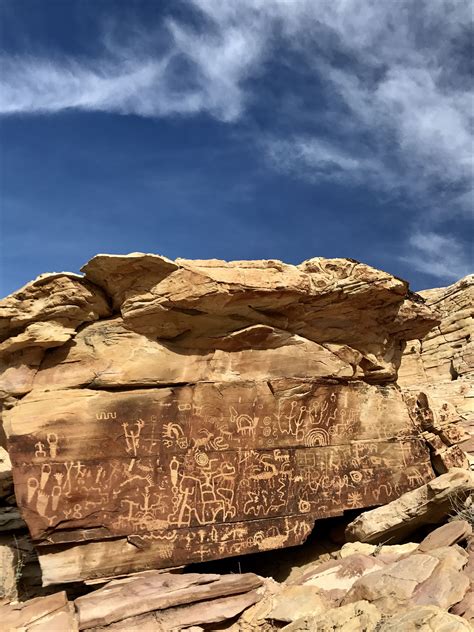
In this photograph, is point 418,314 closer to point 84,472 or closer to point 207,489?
point 207,489

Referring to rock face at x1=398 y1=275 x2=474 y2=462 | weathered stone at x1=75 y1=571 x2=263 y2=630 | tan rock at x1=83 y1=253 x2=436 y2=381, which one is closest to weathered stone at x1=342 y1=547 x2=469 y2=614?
weathered stone at x1=75 y1=571 x2=263 y2=630

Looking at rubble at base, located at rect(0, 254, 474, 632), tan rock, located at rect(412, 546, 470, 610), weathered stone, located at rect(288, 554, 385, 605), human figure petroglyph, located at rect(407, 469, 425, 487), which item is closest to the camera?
tan rock, located at rect(412, 546, 470, 610)

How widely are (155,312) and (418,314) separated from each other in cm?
602

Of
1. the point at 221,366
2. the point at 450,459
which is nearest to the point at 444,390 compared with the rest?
the point at 450,459

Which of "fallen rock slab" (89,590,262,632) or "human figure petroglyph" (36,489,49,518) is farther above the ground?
"human figure petroglyph" (36,489,49,518)

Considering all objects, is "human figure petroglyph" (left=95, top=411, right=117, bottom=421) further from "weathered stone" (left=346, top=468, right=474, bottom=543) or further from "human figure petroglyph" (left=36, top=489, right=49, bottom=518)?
"weathered stone" (left=346, top=468, right=474, bottom=543)

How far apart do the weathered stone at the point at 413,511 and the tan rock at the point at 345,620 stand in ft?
10.1

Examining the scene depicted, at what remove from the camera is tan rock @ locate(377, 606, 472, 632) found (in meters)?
5.13

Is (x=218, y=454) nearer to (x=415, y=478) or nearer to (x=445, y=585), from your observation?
(x=445, y=585)

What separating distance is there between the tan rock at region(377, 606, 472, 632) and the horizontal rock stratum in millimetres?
3900

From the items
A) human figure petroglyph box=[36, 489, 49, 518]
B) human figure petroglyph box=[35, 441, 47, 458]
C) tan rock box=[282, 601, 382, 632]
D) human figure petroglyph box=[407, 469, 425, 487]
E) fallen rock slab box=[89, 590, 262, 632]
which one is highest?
human figure petroglyph box=[35, 441, 47, 458]

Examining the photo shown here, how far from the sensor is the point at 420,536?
9.72 meters

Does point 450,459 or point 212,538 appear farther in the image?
point 450,459

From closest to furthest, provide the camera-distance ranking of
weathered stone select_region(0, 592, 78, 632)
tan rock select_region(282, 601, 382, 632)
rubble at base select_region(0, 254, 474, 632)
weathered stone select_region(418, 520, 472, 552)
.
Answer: tan rock select_region(282, 601, 382, 632) → weathered stone select_region(0, 592, 78, 632) → rubble at base select_region(0, 254, 474, 632) → weathered stone select_region(418, 520, 472, 552)
